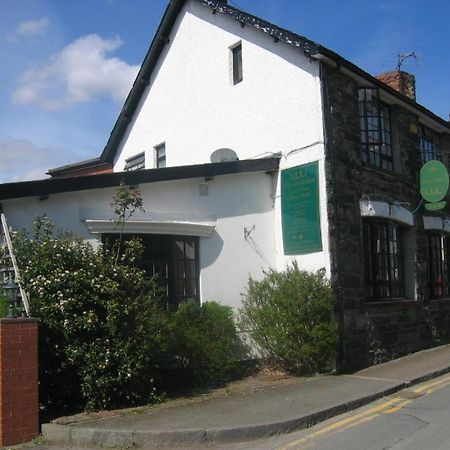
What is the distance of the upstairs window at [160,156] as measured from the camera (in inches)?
637

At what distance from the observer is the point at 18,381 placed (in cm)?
670

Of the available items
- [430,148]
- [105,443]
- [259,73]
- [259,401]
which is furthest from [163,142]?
[105,443]

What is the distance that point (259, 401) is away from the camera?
26.6ft

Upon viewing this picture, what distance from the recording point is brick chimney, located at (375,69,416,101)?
54.0ft

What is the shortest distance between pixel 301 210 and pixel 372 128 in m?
2.90

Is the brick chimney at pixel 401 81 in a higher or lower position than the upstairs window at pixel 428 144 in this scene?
higher

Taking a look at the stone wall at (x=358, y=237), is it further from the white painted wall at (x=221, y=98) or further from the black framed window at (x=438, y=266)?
the black framed window at (x=438, y=266)

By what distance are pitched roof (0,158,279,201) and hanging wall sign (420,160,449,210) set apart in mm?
4253

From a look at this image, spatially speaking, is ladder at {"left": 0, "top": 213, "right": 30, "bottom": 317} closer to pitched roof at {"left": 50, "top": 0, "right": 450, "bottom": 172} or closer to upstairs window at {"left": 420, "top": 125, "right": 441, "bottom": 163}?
pitched roof at {"left": 50, "top": 0, "right": 450, "bottom": 172}

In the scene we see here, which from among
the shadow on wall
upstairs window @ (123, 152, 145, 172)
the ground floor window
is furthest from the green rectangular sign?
upstairs window @ (123, 152, 145, 172)

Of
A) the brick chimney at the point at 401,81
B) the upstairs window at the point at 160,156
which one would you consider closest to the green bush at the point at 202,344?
the upstairs window at the point at 160,156

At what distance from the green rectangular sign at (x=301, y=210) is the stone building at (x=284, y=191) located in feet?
0.10

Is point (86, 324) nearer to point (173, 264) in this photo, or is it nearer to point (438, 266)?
point (173, 264)

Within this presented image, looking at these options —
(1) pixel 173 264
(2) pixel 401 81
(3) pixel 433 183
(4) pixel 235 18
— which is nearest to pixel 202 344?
(1) pixel 173 264
